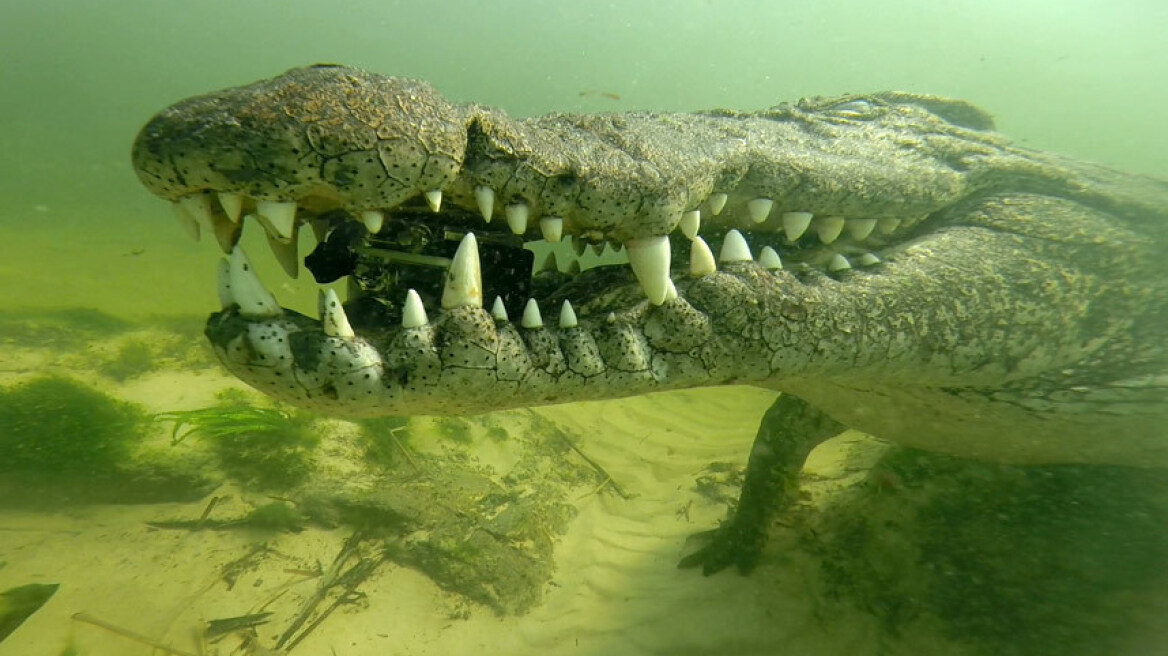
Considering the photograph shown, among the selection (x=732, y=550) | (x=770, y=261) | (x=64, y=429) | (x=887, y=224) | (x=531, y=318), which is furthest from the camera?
(x=64, y=429)

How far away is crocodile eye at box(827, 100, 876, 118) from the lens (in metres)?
3.44

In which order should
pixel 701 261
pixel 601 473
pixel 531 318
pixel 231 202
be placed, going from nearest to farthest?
pixel 231 202, pixel 531 318, pixel 701 261, pixel 601 473

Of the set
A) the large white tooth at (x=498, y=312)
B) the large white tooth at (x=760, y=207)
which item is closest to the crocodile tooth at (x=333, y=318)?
the large white tooth at (x=498, y=312)

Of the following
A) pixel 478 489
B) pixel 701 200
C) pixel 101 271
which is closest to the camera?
pixel 701 200

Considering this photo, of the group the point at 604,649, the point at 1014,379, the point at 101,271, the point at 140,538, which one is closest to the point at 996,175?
the point at 1014,379

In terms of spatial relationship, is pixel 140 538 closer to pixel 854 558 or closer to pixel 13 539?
pixel 13 539

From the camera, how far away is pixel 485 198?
1.69 meters

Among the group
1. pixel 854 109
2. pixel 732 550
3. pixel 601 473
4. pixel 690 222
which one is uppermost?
pixel 854 109

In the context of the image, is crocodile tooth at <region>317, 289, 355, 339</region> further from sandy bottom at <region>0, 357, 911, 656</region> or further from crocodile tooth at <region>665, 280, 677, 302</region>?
sandy bottom at <region>0, 357, 911, 656</region>

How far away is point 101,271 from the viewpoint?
11.3 m

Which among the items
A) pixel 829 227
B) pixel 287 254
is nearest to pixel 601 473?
pixel 829 227

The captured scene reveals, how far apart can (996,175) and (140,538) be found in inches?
217

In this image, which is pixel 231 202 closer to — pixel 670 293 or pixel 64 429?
pixel 670 293

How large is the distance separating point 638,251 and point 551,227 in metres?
0.32
